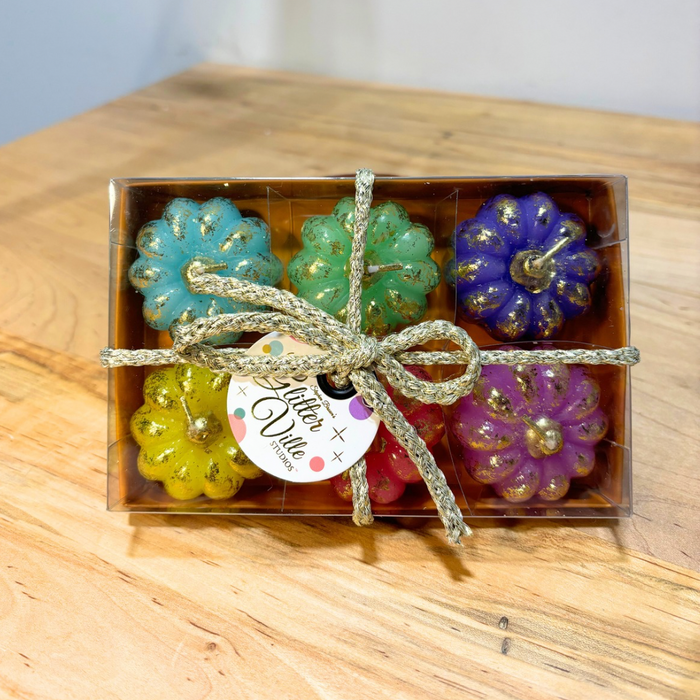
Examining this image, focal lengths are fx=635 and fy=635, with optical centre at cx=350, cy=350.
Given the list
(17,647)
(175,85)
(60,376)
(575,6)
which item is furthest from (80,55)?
(17,647)

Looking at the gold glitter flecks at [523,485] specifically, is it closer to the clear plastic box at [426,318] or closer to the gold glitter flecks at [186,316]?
the clear plastic box at [426,318]

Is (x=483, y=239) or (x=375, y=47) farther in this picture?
(x=375, y=47)

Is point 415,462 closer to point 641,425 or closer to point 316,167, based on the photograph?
point 641,425

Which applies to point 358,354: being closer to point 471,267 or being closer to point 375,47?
point 471,267

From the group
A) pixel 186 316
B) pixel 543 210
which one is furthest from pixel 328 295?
pixel 543 210

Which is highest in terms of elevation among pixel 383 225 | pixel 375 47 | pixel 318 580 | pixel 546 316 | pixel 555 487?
pixel 375 47

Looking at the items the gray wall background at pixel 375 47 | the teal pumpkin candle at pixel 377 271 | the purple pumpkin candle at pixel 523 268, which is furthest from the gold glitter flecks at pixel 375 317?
the gray wall background at pixel 375 47

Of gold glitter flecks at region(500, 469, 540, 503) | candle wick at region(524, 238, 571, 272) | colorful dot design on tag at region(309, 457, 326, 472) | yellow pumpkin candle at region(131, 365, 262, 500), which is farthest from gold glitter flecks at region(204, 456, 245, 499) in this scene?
candle wick at region(524, 238, 571, 272)

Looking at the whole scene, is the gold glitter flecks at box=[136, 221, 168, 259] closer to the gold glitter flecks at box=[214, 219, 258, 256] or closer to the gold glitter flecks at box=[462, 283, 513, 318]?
the gold glitter flecks at box=[214, 219, 258, 256]
